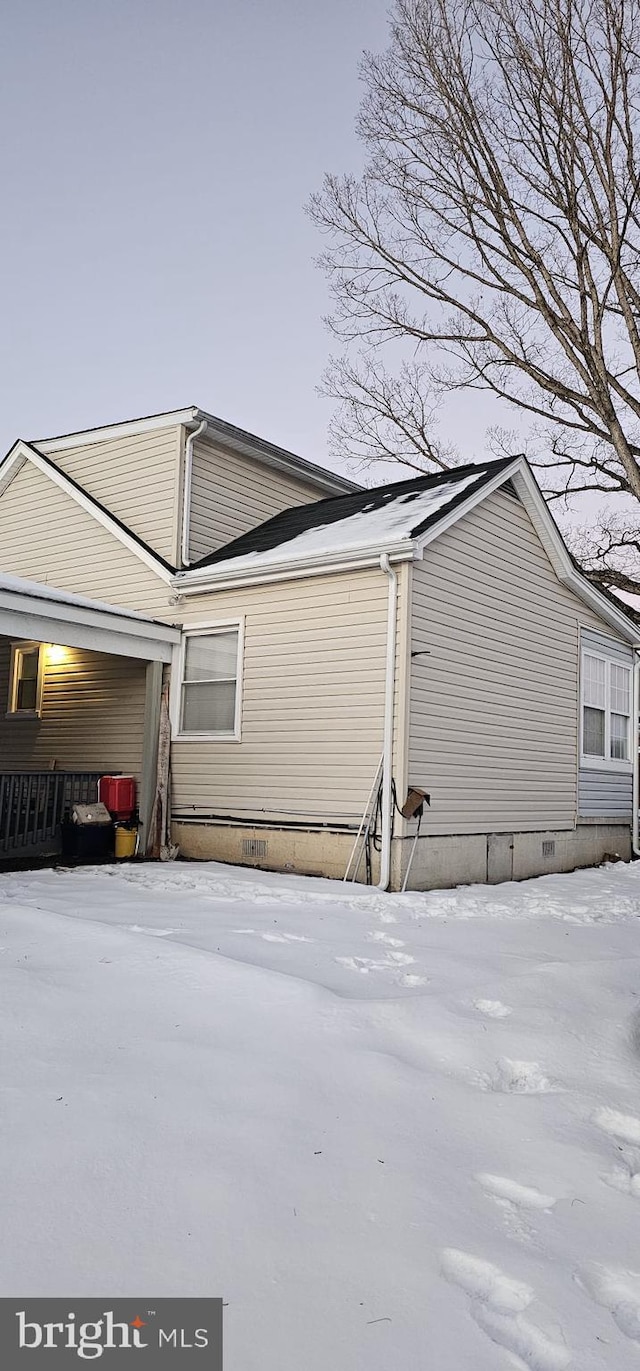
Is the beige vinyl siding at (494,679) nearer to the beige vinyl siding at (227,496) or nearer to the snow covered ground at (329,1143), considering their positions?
the beige vinyl siding at (227,496)

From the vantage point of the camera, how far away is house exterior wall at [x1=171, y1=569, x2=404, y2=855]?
9273 mm

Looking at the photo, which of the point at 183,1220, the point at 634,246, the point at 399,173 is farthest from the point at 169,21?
the point at 183,1220

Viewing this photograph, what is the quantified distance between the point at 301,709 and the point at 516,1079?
6.39 metres

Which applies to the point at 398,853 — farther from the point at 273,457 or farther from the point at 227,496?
the point at 273,457

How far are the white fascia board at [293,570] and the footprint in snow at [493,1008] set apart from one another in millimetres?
5118

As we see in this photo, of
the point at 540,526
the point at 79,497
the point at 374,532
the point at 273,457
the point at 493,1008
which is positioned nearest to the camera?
the point at 493,1008

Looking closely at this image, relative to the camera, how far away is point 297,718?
9906 mm

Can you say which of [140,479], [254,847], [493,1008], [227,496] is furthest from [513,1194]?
[140,479]

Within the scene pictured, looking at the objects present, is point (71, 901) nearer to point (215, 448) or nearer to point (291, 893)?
point (291, 893)

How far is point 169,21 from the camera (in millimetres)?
13531

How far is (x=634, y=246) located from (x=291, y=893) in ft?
38.2

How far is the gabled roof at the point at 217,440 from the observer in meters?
12.1

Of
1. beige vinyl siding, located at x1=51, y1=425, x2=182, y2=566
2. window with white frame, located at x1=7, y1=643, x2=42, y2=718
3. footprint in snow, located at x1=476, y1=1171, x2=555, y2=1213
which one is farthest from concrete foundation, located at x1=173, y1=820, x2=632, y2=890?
footprint in snow, located at x1=476, y1=1171, x2=555, y2=1213

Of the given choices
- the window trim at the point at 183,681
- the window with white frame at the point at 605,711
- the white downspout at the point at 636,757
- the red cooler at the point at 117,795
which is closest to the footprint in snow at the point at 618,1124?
the window trim at the point at 183,681
